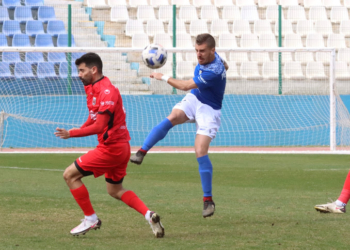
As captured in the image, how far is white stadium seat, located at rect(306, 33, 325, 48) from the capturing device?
19.0m

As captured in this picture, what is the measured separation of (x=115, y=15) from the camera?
1914cm

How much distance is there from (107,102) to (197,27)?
46.2ft

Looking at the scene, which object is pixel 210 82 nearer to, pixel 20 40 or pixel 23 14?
pixel 20 40

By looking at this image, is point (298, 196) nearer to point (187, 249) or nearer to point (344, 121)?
point (187, 249)

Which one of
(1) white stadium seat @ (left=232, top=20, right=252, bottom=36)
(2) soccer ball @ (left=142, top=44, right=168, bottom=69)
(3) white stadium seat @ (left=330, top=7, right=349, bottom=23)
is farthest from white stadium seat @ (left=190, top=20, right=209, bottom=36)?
(2) soccer ball @ (left=142, top=44, right=168, bottom=69)

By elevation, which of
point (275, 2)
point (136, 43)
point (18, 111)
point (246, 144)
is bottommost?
point (246, 144)

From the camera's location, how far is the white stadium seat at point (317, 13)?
20.1 m

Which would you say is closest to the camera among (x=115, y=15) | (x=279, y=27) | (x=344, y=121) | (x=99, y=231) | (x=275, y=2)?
(x=99, y=231)

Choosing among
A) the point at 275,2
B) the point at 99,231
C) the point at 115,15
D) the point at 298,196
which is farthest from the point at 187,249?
the point at 275,2

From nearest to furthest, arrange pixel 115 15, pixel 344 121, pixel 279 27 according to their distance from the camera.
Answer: pixel 344 121 < pixel 279 27 < pixel 115 15

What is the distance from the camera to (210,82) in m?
6.43

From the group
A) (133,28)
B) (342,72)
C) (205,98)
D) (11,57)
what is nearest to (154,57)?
(205,98)

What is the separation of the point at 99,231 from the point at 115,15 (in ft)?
47.4

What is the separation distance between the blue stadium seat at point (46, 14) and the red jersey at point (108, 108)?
521 inches
